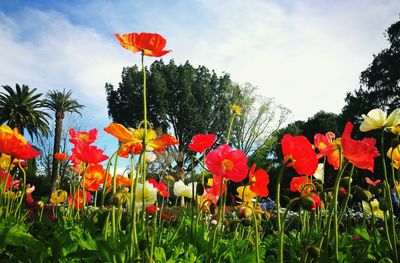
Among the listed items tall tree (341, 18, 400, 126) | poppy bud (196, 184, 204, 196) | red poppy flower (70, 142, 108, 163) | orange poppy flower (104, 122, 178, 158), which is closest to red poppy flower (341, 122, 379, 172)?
orange poppy flower (104, 122, 178, 158)

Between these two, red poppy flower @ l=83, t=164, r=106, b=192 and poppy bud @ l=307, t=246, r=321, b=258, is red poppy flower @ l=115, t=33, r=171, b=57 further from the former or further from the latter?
red poppy flower @ l=83, t=164, r=106, b=192

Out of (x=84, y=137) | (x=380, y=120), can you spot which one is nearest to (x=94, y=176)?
(x=84, y=137)

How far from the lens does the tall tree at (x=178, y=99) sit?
28516 millimetres

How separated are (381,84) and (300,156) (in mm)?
19882

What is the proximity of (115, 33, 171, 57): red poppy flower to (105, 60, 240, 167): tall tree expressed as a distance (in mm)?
26285

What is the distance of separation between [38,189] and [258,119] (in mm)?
15419

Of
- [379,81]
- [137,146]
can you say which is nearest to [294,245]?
[137,146]

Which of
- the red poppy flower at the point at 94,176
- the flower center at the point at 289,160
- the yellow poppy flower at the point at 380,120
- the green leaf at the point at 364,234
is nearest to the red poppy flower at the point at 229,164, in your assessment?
the flower center at the point at 289,160

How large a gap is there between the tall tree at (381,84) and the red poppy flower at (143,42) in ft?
61.2

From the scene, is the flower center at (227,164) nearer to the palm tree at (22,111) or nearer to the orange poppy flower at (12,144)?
the orange poppy flower at (12,144)

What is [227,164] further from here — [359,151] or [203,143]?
[359,151]

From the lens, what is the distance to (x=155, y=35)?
1.26m

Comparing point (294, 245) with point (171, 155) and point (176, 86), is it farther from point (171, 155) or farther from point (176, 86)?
point (176, 86)

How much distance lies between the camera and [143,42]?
126 centimetres
